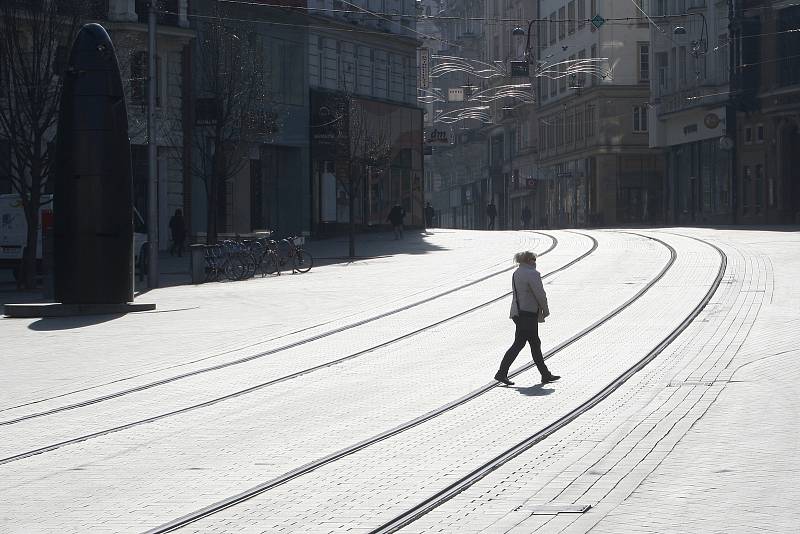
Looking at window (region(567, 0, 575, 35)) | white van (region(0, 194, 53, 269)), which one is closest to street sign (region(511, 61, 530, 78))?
white van (region(0, 194, 53, 269))

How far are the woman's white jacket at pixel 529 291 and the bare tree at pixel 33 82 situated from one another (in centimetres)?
2072

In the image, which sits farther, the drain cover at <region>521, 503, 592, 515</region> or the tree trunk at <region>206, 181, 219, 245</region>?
the tree trunk at <region>206, 181, 219, 245</region>

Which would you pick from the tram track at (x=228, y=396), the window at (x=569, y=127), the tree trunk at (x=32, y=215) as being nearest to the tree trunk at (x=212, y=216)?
the tree trunk at (x=32, y=215)

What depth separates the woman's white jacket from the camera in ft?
52.0

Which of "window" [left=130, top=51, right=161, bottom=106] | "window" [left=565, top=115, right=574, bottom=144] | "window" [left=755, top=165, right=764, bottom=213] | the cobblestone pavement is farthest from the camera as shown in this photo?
"window" [left=565, top=115, right=574, bottom=144]

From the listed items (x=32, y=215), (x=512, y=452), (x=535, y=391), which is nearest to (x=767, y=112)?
(x=32, y=215)

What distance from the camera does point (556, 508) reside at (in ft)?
29.1

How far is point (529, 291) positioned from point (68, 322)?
1203cm

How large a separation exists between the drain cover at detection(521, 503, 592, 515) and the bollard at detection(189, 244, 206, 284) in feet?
87.7

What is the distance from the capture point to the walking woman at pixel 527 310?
52.1ft

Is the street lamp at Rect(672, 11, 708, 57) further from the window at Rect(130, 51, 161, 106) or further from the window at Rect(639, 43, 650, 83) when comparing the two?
the window at Rect(130, 51, 161, 106)

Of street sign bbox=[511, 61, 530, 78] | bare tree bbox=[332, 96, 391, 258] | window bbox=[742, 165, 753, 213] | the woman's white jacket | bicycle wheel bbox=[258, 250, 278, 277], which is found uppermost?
street sign bbox=[511, 61, 530, 78]

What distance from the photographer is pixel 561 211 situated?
87812mm

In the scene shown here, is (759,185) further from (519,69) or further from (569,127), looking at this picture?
(569,127)
